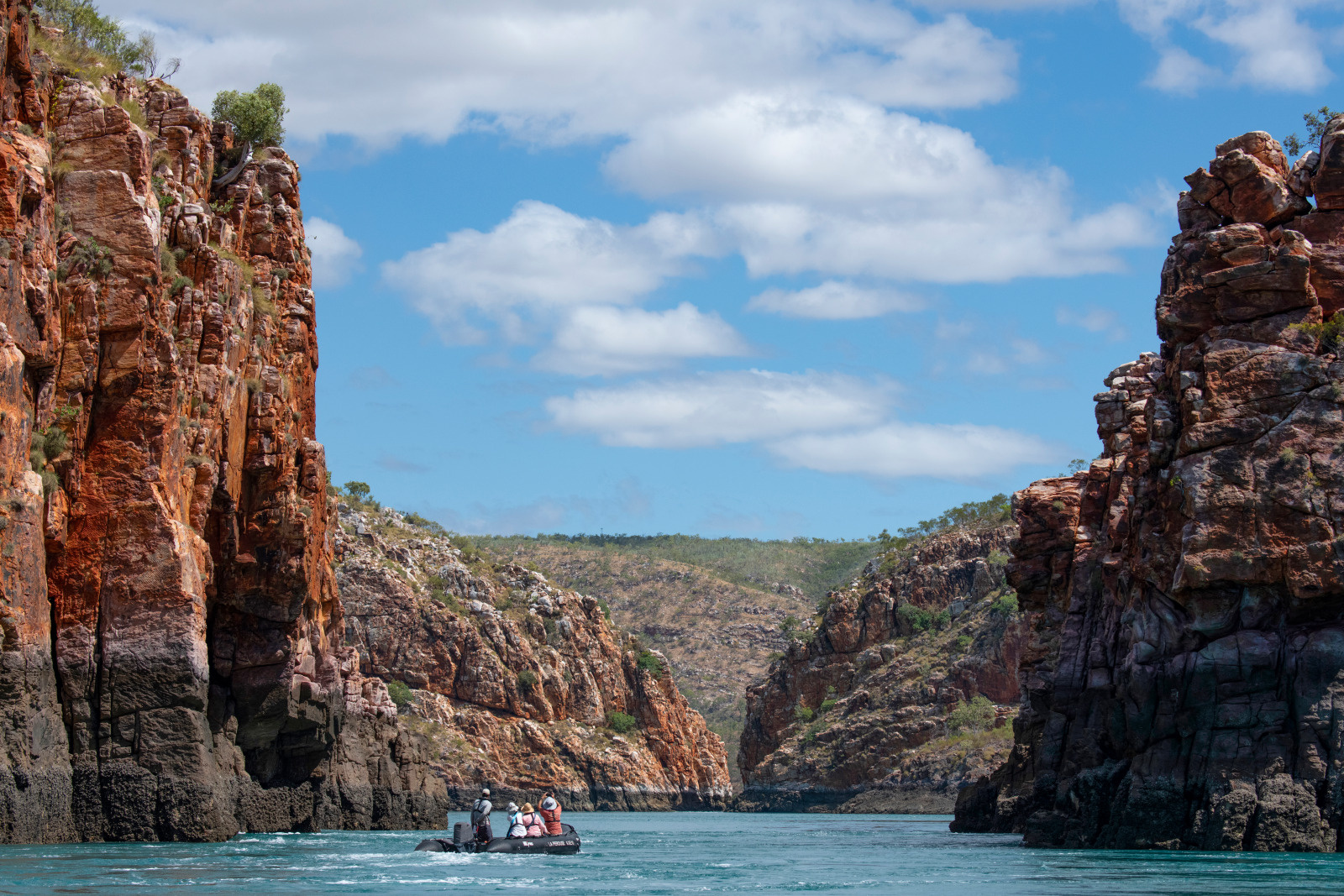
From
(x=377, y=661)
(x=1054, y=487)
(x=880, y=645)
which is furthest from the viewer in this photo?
(x=880, y=645)

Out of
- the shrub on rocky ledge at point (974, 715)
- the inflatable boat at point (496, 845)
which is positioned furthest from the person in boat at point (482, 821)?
the shrub on rocky ledge at point (974, 715)

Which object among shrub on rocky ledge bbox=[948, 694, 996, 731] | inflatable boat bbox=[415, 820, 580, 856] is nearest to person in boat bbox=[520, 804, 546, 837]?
inflatable boat bbox=[415, 820, 580, 856]

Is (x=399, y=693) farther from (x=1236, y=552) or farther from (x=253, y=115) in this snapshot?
(x=1236, y=552)

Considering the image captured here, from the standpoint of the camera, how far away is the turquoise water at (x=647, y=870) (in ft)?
110

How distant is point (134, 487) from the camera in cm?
4078

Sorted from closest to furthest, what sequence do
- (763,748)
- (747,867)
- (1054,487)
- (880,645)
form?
(747,867)
(1054,487)
(880,645)
(763,748)

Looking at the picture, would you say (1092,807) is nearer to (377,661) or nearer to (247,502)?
(247,502)

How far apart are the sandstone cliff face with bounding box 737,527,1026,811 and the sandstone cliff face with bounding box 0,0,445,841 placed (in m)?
73.4

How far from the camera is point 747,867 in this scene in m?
48.4

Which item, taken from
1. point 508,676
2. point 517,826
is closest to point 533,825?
point 517,826

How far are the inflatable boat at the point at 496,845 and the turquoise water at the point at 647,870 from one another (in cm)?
39

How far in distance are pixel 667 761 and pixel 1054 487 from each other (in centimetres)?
8663

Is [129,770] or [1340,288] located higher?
[1340,288]

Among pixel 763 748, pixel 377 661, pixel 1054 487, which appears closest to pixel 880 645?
pixel 763 748
